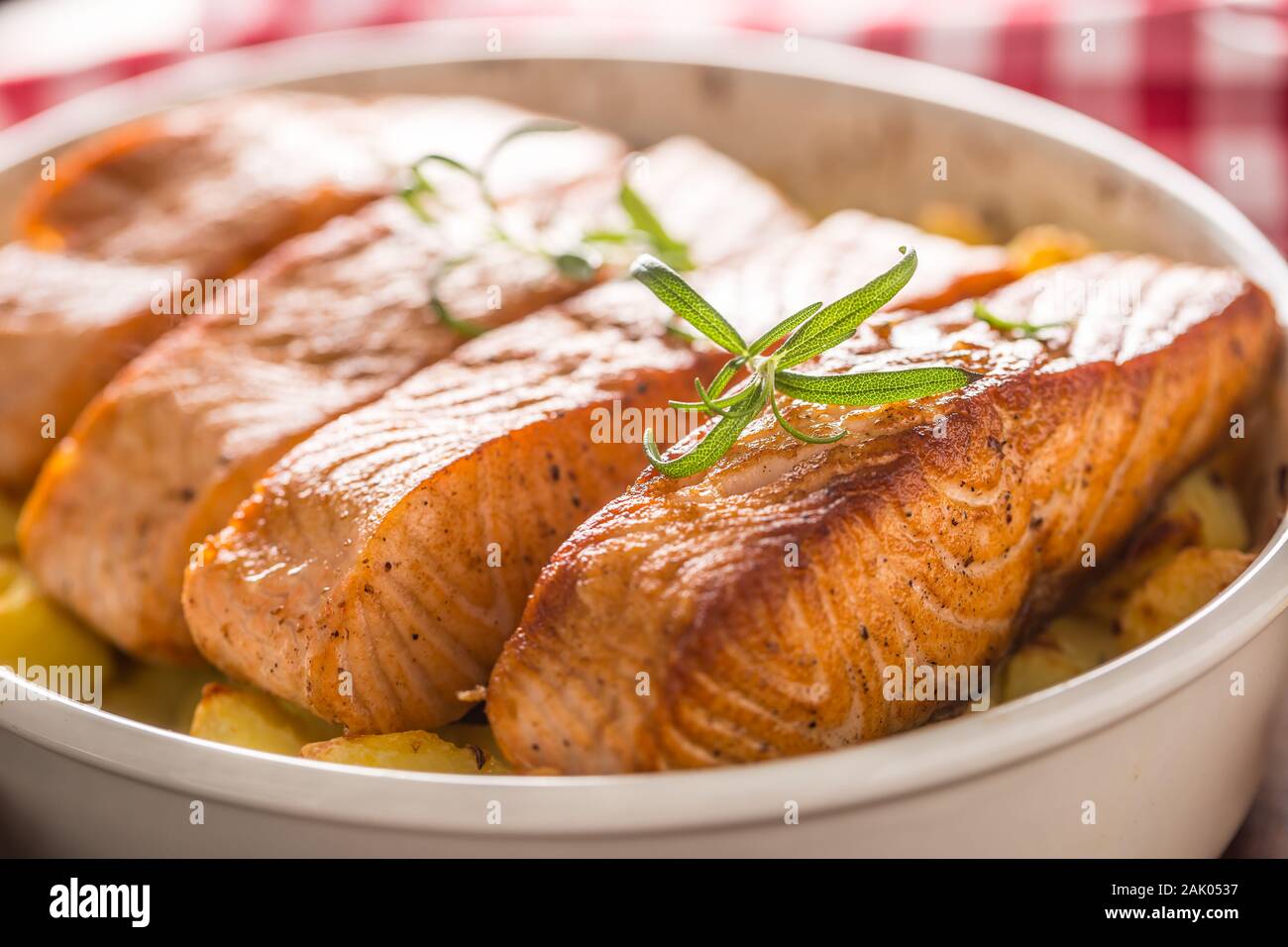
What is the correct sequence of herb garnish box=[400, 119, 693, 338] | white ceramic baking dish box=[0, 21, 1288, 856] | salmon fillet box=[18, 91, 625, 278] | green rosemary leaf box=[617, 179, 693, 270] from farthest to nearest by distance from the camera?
1. salmon fillet box=[18, 91, 625, 278]
2. green rosemary leaf box=[617, 179, 693, 270]
3. herb garnish box=[400, 119, 693, 338]
4. white ceramic baking dish box=[0, 21, 1288, 856]

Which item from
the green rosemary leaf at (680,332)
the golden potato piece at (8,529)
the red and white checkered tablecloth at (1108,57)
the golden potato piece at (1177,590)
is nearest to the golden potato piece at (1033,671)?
the golden potato piece at (1177,590)

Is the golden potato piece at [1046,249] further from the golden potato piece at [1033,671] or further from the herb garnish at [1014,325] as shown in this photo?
the golden potato piece at [1033,671]

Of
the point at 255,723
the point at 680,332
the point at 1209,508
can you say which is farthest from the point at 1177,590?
the point at 255,723

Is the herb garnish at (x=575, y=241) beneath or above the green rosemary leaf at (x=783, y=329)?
above

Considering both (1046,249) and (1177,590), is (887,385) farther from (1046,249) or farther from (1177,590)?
(1046,249)

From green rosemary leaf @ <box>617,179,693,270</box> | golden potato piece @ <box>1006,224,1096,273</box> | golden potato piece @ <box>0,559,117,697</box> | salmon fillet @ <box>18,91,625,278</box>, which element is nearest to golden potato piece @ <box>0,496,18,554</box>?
golden potato piece @ <box>0,559,117,697</box>

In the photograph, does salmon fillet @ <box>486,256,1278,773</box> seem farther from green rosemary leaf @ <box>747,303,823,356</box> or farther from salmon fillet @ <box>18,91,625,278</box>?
salmon fillet @ <box>18,91,625,278</box>

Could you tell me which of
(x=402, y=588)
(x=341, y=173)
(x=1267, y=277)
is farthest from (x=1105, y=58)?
(x=402, y=588)
